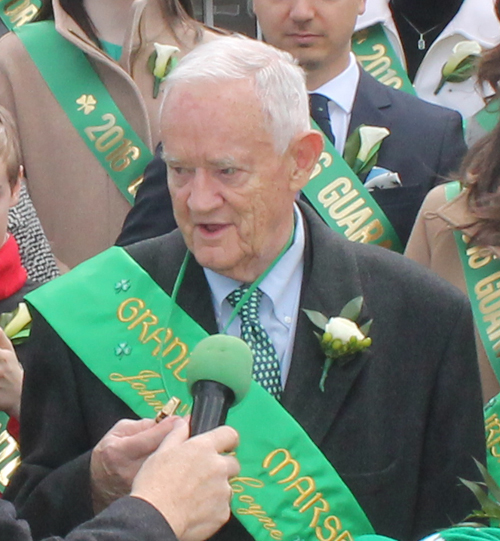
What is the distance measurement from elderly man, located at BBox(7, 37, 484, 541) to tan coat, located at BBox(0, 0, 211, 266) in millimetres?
995

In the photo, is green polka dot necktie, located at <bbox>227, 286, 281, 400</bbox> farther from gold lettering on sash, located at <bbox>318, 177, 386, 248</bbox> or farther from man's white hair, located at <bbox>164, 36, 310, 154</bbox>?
gold lettering on sash, located at <bbox>318, 177, 386, 248</bbox>

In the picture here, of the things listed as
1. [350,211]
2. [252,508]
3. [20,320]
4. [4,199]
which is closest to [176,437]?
[252,508]

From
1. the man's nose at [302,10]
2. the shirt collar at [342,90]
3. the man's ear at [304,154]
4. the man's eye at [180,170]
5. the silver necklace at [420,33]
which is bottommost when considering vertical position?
the silver necklace at [420,33]

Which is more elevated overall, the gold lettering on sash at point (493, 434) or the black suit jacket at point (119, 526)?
the black suit jacket at point (119, 526)

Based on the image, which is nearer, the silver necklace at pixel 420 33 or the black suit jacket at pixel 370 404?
the black suit jacket at pixel 370 404

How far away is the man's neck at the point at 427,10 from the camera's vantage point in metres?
4.93

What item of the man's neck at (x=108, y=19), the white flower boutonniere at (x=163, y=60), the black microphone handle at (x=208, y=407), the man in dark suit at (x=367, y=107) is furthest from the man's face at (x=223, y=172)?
the man's neck at (x=108, y=19)

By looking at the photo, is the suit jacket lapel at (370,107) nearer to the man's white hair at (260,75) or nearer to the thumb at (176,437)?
the man's white hair at (260,75)

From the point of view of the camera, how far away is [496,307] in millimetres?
3529

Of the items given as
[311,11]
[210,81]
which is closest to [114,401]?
[210,81]

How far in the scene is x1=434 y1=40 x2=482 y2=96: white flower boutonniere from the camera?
457 centimetres

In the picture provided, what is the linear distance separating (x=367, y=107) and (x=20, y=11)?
126 centimetres

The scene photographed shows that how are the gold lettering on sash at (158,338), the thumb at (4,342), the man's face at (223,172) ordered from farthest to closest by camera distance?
the thumb at (4,342)
the gold lettering on sash at (158,338)
the man's face at (223,172)

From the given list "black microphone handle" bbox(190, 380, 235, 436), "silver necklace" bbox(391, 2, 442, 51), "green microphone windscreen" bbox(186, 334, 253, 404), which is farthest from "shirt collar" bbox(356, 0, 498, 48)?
"black microphone handle" bbox(190, 380, 235, 436)
